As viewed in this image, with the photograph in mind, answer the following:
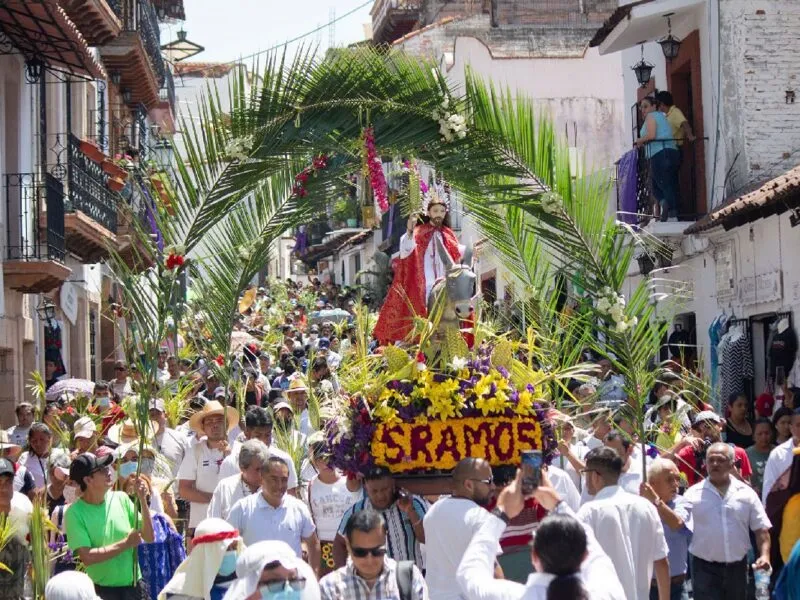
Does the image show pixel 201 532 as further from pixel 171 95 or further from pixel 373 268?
pixel 373 268

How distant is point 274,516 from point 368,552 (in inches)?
79.2

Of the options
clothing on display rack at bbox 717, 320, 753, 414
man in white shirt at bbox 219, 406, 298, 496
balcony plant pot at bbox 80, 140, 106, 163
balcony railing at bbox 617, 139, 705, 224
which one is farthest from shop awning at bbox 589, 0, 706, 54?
man in white shirt at bbox 219, 406, 298, 496

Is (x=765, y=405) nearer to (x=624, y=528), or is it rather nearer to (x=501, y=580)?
(x=624, y=528)

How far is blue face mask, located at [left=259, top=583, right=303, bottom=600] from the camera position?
6.55 meters

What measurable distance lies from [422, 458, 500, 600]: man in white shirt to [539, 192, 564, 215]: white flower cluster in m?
2.94

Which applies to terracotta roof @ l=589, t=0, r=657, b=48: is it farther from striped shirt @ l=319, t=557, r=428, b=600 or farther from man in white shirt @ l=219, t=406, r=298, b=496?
striped shirt @ l=319, t=557, r=428, b=600

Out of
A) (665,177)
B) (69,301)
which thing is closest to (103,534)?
(665,177)

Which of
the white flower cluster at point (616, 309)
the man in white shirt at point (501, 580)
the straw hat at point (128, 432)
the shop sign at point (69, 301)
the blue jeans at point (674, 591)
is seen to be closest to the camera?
the man in white shirt at point (501, 580)

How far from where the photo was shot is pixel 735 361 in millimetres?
18328

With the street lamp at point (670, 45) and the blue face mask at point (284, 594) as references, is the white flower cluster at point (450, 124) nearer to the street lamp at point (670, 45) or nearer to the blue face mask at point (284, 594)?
the blue face mask at point (284, 594)

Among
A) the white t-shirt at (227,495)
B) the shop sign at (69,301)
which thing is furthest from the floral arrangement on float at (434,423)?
the shop sign at (69,301)

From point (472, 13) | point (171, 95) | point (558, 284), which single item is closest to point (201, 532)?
point (558, 284)

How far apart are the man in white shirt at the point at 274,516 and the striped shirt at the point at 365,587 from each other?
1.85 m

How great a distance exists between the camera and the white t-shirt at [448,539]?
295 inches
